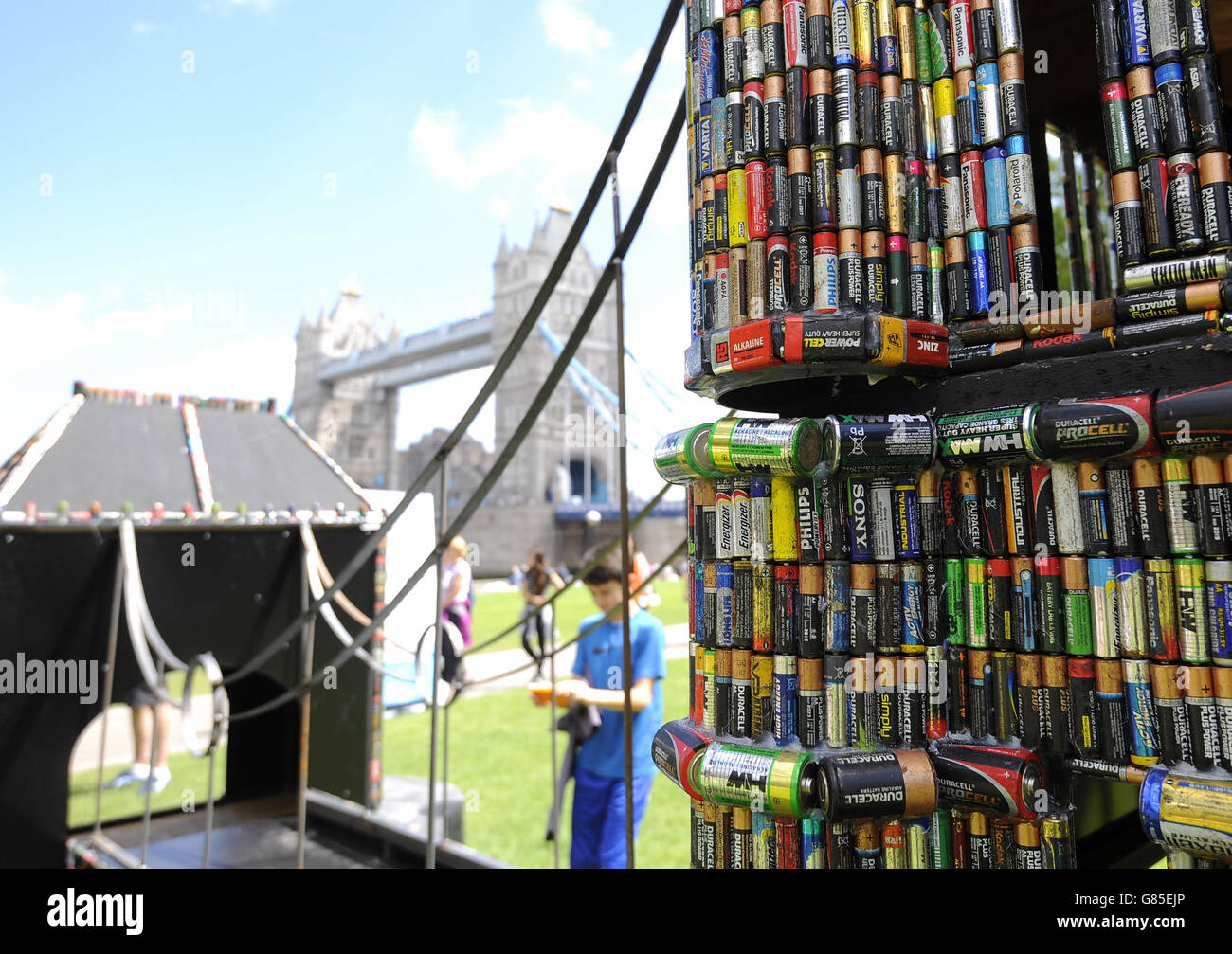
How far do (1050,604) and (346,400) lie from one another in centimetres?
5779

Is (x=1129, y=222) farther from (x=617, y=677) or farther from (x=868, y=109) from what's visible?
(x=617, y=677)

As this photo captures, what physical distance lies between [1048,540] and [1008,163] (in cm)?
83

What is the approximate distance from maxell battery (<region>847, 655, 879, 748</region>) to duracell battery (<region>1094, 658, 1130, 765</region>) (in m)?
0.41

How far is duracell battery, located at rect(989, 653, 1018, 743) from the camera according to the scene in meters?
1.58

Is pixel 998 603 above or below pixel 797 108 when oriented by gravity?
below

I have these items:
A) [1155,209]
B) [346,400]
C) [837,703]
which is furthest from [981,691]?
[346,400]

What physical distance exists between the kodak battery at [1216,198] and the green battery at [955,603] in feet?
2.54

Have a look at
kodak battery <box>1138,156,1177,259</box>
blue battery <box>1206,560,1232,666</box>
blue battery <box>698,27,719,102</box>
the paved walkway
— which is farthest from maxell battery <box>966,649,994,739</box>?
the paved walkway

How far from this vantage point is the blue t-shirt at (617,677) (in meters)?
3.66

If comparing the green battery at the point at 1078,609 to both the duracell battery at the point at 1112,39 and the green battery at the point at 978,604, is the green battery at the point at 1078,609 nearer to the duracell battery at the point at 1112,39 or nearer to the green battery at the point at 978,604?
the green battery at the point at 978,604

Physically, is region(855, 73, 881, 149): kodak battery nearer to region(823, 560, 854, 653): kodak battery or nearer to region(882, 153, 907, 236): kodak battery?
region(882, 153, 907, 236): kodak battery

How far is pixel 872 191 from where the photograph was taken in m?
1.76
